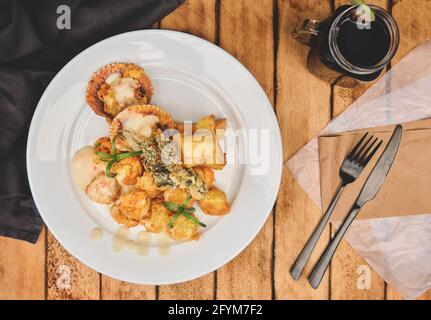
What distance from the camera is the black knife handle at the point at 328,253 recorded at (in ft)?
3.83

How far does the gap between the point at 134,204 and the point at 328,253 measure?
495 millimetres

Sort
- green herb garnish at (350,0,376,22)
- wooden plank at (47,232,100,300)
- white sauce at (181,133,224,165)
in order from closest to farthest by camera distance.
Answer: green herb garnish at (350,0,376,22), white sauce at (181,133,224,165), wooden plank at (47,232,100,300)

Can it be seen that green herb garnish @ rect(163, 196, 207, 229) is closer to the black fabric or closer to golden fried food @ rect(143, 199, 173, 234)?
golden fried food @ rect(143, 199, 173, 234)

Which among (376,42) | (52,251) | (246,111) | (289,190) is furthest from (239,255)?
(376,42)

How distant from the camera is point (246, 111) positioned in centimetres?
113

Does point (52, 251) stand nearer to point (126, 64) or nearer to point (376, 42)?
point (126, 64)

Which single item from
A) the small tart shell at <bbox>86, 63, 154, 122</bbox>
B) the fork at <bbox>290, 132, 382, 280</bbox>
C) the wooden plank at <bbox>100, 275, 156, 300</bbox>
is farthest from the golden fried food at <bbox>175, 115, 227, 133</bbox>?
the wooden plank at <bbox>100, 275, 156, 300</bbox>

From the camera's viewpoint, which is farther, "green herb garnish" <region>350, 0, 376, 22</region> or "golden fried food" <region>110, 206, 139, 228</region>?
"golden fried food" <region>110, 206, 139, 228</region>

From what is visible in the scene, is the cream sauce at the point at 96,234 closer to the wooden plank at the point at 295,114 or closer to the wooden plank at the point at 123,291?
the wooden plank at the point at 123,291

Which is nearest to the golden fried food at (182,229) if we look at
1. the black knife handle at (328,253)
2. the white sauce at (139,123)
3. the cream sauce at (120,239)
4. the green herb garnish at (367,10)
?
the cream sauce at (120,239)

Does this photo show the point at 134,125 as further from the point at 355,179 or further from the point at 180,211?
the point at 355,179

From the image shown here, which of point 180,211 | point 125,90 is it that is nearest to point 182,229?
point 180,211

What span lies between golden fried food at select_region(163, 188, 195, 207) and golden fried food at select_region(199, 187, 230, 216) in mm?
33

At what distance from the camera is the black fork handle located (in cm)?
117
